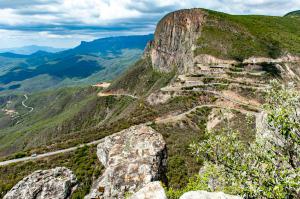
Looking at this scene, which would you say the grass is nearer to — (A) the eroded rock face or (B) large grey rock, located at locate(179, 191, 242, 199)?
(A) the eroded rock face

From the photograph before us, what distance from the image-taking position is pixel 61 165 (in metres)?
77.2

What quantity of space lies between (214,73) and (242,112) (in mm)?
49110

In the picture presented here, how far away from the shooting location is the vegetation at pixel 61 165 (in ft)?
217

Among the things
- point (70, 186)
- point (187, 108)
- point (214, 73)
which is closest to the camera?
point (70, 186)

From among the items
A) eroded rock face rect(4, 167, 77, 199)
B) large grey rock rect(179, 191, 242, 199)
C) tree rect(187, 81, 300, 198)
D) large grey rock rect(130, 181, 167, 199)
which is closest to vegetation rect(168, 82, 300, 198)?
tree rect(187, 81, 300, 198)

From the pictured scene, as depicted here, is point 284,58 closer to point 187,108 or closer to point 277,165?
point 187,108

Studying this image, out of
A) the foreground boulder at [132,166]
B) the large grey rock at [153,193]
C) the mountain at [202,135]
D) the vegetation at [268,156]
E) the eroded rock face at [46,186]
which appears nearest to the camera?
the vegetation at [268,156]

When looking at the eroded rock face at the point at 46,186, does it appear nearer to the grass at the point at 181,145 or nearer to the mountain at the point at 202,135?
the mountain at the point at 202,135

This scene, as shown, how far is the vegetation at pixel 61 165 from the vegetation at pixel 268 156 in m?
44.1

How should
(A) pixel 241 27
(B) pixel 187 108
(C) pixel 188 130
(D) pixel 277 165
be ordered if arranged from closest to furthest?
(D) pixel 277 165 → (C) pixel 188 130 → (B) pixel 187 108 → (A) pixel 241 27

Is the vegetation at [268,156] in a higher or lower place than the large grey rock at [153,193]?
higher

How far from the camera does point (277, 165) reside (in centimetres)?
1916

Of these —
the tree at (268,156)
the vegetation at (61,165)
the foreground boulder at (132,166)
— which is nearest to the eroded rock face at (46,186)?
the foreground boulder at (132,166)

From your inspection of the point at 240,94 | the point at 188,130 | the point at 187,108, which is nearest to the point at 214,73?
the point at 240,94
